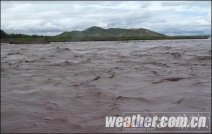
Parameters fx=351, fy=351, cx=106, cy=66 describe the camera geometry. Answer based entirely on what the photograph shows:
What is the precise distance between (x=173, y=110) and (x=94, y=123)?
5.51 feet

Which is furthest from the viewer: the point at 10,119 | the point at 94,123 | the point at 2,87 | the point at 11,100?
the point at 2,87

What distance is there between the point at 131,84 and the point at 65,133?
15.0 ft

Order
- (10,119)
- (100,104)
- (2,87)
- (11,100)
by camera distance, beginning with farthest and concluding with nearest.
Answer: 1. (2,87)
2. (11,100)
3. (100,104)
4. (10,119)

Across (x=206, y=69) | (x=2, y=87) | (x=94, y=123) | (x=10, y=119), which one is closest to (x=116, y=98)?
(x=94, y=123)

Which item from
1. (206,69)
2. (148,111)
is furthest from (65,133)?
(206,69)

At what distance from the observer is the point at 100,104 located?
25.3ft

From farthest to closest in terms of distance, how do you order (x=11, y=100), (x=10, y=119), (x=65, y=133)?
(x=11, y=100) → (x=10, y=119) → (x=65, y=133)

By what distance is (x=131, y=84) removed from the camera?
10.1 meters

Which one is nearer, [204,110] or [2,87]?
[204,110]

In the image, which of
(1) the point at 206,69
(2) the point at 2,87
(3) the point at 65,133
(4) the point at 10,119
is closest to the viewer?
Answer: (3) the point at 65,133

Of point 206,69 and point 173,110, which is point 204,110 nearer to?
point 173,110

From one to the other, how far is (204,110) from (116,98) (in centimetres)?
217

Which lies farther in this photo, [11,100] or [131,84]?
[131,84]

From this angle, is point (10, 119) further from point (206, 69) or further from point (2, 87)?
point (206, 69)
